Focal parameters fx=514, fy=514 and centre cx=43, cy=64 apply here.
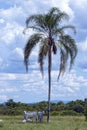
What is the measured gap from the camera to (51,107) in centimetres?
7281

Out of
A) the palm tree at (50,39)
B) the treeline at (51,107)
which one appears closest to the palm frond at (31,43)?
the palm tree at (50,39)

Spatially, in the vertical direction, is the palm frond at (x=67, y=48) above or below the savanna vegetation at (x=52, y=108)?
above

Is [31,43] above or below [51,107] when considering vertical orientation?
above

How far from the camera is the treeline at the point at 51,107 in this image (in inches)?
2500

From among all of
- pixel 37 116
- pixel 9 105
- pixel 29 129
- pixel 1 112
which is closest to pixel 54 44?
pixel 37 116

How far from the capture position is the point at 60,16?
4034 cm

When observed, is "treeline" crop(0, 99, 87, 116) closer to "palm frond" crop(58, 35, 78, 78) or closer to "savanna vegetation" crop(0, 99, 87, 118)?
"savanna vegetation" crop(0, 99, 87, 118)

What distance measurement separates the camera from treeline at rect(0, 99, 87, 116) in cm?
6350

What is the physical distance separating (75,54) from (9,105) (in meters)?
39.7

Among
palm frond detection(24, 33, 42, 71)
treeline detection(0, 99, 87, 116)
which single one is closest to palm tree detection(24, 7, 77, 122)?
palm frond detection(24, 33, 42, 71)

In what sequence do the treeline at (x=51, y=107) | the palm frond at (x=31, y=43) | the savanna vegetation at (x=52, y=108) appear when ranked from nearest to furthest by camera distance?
the palm frond at (x=31, y=43) < the savanna vegetation at (x=52, y=108) < the treeline at (x=51, y=107)

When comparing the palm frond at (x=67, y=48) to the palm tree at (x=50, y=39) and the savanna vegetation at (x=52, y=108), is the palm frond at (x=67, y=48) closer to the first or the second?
the palm tree at (x=50, y=39)

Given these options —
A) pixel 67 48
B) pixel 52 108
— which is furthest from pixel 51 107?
pixel 67 48

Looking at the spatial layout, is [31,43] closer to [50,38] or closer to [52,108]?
[50,38]
